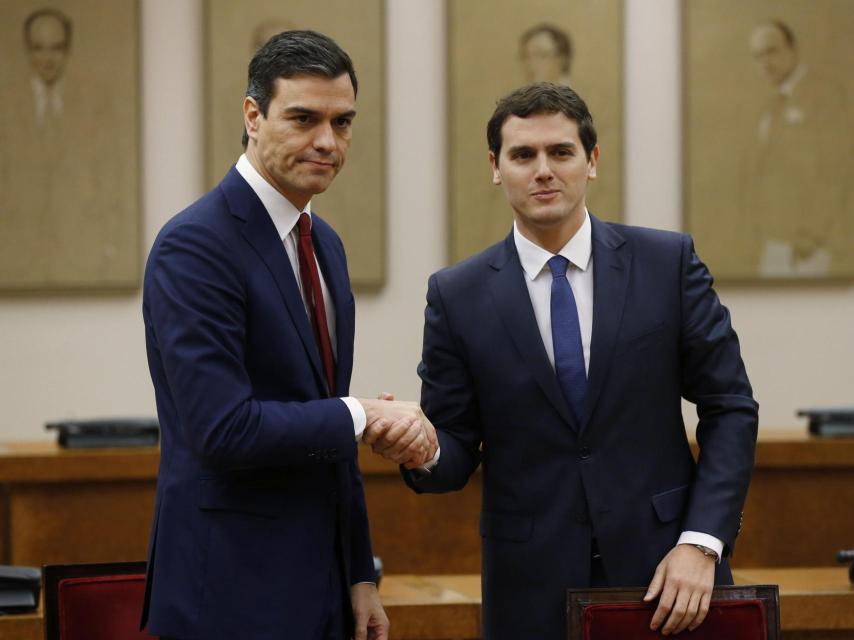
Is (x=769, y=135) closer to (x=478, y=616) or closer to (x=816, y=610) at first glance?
(x=816, y=610)

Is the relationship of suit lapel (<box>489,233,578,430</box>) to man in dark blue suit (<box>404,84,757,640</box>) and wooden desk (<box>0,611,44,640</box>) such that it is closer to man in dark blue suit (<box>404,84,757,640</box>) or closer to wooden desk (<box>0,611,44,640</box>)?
man in dark blue suit (<box>404,84,757,640</box>)

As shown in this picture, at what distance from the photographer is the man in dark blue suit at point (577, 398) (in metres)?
2.44

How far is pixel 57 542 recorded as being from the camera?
4.05 m

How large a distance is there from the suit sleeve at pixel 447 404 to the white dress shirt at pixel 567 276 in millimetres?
184

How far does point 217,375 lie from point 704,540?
3.21 feet

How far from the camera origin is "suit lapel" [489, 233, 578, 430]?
246cm

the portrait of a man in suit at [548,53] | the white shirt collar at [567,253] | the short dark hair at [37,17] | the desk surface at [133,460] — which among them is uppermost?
the short dark hair at [37,17]

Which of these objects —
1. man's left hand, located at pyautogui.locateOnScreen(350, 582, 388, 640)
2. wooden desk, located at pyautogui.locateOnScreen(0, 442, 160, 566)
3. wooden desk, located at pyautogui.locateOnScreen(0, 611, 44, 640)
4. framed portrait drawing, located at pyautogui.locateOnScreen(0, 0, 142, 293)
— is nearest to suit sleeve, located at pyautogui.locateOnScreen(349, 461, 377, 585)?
man's left hand, located at pyautogui.locateOnScreen(350, 582, 388, 640)

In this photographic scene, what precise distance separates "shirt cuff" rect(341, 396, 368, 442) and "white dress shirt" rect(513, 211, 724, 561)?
481 millimetres

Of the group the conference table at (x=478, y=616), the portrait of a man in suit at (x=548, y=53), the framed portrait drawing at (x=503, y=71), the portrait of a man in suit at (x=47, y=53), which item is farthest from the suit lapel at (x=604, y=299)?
A: the portrait of a man in suit at (x=47, y=53)

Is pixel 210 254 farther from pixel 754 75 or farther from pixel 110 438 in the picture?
pixel 754 75

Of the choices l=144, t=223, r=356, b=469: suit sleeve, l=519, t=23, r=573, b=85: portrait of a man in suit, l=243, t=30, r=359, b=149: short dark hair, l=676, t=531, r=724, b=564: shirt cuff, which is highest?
l=519, t=23, r=573, b=85: portrait of a man in suit

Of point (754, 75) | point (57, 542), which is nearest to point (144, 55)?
point (57, 542)

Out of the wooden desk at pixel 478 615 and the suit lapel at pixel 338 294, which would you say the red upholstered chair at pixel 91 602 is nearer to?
the suit lapel at pixel 338 294
